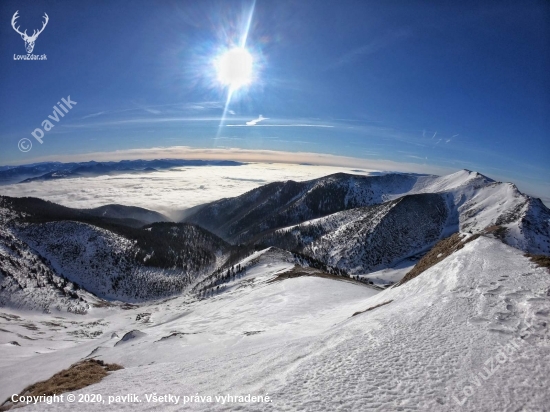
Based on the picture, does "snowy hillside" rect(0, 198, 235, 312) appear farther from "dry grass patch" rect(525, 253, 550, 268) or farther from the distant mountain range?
"dry grass patch" rect(525, 253, 550, 268)

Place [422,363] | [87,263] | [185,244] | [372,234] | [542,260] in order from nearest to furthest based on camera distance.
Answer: [422,363], [542,260], [87,263], [372,234], [185,244]

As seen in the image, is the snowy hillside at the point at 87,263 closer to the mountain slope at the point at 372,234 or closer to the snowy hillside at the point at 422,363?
the mountain slope at the point at 372,234

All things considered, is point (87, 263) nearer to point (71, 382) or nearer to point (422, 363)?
point (71, 382)

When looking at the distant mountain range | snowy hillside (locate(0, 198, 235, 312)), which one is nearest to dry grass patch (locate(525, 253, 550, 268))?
the distant mountain range

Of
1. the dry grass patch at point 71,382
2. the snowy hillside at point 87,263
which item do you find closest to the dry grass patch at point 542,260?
the dry grass patch at point 71,382

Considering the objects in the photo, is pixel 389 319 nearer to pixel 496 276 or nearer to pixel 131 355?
pixel 496 276

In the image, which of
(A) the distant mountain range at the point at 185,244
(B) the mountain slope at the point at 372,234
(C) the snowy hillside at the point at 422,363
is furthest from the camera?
(B) the mountain slope at the point at 372,234

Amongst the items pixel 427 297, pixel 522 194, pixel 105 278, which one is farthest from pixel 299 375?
pixel 522 194

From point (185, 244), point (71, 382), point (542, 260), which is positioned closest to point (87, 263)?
point (185, 244)

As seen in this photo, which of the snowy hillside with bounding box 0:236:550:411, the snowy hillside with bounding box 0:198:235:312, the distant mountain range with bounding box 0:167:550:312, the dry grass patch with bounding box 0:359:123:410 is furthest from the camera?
the distant mountain range with bounding box 0:167:550:312

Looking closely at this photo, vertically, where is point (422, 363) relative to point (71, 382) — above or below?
above

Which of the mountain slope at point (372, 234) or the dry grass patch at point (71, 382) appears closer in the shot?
the dry grass patch at point (71, 382)
